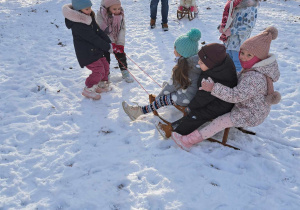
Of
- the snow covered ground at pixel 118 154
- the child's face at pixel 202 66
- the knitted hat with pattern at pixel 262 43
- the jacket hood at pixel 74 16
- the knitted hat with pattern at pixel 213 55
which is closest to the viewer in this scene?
the snow covered ground at pixel 118 154

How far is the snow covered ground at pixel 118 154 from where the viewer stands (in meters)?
2.69

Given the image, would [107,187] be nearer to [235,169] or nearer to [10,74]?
[235,169]

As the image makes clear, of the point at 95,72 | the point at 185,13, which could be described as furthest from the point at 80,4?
the point at 185,13

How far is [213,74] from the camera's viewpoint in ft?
9.90

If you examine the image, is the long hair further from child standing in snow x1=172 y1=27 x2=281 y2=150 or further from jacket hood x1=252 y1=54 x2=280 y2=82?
jacket hood x1=252 y1=54 x2=280 y2=82

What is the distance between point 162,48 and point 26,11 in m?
7.35

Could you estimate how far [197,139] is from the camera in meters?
3.28

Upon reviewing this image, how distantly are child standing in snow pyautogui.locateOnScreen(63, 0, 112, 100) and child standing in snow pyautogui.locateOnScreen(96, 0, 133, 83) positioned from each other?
33 cm

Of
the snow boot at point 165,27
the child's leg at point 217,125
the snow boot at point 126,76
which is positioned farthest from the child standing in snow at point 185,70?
the snow boot at point 165,27

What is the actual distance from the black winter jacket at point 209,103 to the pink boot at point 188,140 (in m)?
0.11

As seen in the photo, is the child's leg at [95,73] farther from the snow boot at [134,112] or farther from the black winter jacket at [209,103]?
the black winter jacket at [209,103]

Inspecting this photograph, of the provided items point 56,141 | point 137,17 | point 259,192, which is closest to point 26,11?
point 137,17

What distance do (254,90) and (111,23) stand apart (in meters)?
3.14

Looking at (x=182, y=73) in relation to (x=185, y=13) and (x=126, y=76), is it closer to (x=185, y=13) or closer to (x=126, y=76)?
(x=126, y=76)
